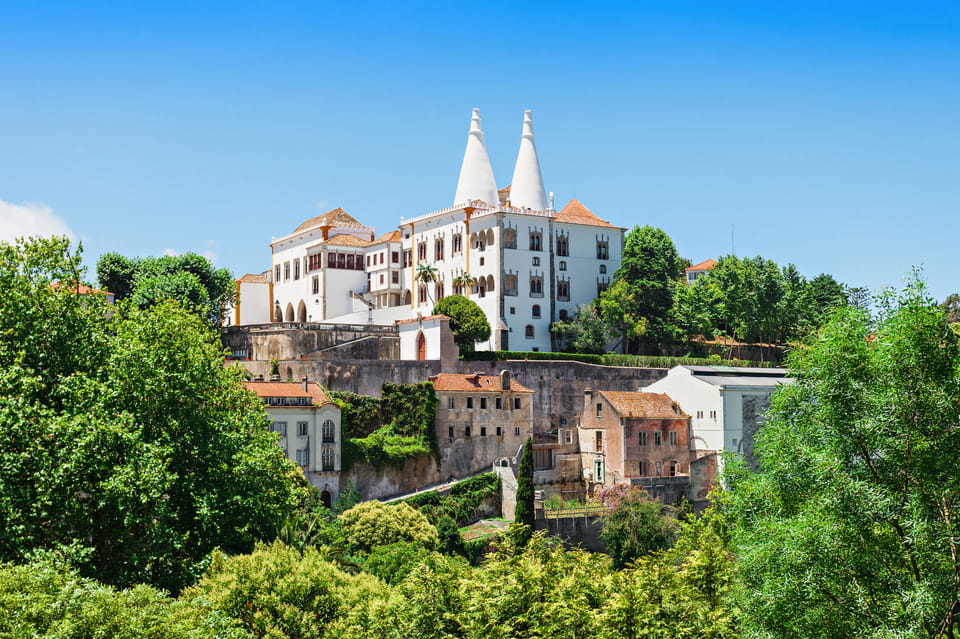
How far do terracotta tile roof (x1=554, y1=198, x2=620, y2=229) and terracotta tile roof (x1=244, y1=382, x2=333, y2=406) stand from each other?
3065 centimetres

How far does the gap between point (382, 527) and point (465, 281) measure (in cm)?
3323

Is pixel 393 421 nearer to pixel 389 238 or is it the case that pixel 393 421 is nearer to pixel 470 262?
pixel 470 262

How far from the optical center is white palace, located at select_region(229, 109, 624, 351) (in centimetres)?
7531

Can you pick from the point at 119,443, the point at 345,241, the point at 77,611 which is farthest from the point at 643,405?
the point at 77,611

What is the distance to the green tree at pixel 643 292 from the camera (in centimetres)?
7519

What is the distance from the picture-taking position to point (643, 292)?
252 ft

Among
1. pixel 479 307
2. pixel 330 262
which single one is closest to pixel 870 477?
pixel 479 307

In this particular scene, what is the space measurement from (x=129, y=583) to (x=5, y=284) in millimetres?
9223

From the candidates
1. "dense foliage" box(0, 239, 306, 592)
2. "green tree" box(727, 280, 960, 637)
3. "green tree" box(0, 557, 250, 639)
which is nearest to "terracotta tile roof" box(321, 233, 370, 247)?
"dense foliage" box(0, 239, 306, 592)

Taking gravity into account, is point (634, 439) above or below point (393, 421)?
below

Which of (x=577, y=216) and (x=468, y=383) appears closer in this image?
(x=468, y=383)

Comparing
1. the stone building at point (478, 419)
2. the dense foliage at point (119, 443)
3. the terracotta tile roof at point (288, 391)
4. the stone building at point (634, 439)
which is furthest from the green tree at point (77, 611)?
the stone building at point (634, 439)

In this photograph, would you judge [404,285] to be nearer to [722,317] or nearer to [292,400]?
[722,317]

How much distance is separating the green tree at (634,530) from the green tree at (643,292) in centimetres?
2213
